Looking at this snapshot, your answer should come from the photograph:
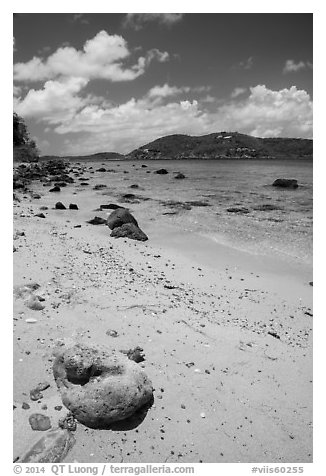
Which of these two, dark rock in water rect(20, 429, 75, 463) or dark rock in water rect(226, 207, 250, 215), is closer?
dark rock in water rect(20, 429, 75, 463)

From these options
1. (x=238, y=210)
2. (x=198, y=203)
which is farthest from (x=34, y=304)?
(x=198, y=203)

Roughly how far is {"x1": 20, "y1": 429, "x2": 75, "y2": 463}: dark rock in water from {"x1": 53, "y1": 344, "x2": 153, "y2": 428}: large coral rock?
0.87 feet

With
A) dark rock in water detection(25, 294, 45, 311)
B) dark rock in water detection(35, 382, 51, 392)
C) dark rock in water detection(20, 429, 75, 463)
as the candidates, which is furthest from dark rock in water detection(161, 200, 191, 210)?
dark rock in water detection(20, 429, 75, 463)

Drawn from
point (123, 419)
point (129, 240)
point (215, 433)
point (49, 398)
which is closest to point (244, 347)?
point (215, 433)

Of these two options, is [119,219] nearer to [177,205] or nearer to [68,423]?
[68,423]

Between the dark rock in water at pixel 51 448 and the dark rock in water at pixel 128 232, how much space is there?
9.34 meters

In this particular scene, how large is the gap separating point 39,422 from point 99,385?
2.59ft

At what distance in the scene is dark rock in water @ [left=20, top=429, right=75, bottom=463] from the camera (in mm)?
3986

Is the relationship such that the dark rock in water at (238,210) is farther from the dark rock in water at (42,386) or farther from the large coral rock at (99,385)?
the dark rock in water at (42,386)

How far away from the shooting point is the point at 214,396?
5312mm

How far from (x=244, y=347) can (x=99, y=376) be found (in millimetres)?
3132

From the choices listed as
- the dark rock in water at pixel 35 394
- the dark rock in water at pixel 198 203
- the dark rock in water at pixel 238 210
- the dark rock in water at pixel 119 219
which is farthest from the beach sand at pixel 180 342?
the dark rock in water at pixel 198 203

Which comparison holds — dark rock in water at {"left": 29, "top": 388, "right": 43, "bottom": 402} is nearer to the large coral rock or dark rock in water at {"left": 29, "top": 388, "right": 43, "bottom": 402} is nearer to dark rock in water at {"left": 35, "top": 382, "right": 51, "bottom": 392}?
dark rock in water at {"left": 35, "top": 382, "right": 51, "bottom": 392}

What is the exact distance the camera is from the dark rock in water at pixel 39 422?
14.0 ft
